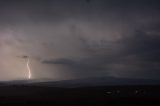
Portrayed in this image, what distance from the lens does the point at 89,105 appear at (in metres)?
76.6

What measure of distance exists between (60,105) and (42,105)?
372cm

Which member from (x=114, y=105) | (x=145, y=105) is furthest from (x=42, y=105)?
(x=145, y=105)

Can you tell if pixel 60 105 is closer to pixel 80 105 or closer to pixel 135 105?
pixel 80 105

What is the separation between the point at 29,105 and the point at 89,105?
12.4 m

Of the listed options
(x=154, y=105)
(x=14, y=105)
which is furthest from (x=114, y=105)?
(x=14, y=105)

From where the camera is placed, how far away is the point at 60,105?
77.9m

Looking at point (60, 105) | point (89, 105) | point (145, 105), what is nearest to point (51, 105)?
point (60, 105)

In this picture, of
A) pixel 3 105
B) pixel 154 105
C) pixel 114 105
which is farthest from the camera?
pixel 3 105

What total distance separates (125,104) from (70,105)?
11.3m

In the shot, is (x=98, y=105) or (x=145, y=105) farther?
(x=98, y=105)

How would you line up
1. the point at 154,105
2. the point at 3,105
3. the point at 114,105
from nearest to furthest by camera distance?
the point at 154,105 → the point at 114,105 → the point at 3,105

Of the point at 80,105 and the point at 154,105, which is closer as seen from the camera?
the point at 154,105

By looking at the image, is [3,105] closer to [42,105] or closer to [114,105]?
[42,105]

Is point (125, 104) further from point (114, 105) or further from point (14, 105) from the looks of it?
point (14, 105)
